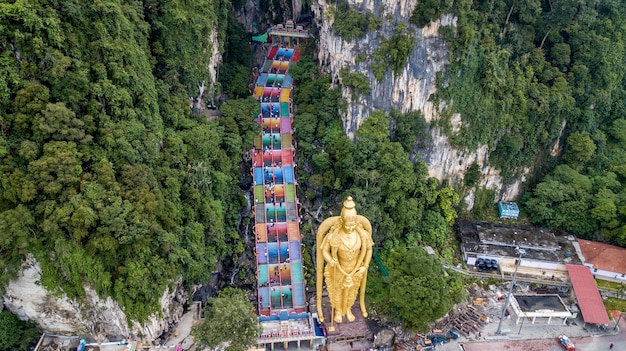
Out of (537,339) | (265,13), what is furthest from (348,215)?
(265,13)

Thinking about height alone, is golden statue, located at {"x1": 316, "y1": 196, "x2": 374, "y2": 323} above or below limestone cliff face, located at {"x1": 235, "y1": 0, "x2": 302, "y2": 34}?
below

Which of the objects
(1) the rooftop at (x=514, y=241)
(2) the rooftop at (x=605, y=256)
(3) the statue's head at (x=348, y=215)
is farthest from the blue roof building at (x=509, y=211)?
(3) the statue's head at (x=348, y=215)

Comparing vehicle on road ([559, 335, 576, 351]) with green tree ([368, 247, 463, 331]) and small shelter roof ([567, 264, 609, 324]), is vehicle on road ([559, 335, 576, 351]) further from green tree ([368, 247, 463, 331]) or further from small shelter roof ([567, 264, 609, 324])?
green tree ([368, 247, 463, 331])

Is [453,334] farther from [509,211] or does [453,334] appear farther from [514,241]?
[509,211]

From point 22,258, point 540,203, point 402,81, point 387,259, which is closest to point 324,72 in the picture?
point 402,81

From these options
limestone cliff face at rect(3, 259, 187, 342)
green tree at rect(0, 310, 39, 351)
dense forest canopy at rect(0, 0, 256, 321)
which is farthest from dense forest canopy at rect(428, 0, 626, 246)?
green tree at rect(0, 310, 39, 351)

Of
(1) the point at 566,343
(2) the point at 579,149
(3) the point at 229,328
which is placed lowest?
(1) the point at 566,343

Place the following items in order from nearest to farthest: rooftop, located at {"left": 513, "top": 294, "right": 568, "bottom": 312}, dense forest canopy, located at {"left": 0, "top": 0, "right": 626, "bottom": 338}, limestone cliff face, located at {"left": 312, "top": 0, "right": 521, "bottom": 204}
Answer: dense forest canopy, located at {"left": 0, "top": 0, "right": 626, "bottom": 338} → rooftop, located at {"left": 513, "top": 294, "right": 568, "bottom": 312} → limestone cliff face, located at {"left": 312, "top": 0, "right": 521, "bottom": 204}

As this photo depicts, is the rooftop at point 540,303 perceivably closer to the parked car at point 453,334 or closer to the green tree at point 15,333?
the parked car at point 453,334
